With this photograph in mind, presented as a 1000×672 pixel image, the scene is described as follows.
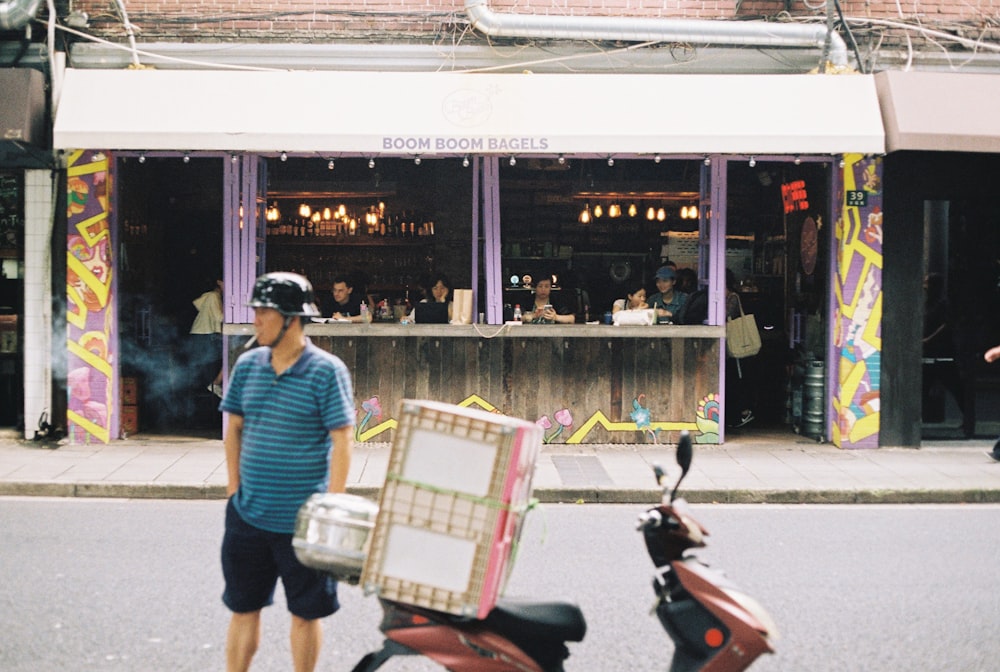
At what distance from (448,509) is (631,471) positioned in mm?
6965

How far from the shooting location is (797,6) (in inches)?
478

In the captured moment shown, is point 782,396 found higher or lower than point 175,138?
lower

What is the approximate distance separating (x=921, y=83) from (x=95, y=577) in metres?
9.61

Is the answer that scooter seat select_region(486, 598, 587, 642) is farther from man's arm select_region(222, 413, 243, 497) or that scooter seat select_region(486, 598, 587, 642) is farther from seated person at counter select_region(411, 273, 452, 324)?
seated person at counter select_region(411, 273, 452, 324)

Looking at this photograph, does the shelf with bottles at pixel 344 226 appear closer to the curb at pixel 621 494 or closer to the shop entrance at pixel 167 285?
the shop entrance at pixel 167 285

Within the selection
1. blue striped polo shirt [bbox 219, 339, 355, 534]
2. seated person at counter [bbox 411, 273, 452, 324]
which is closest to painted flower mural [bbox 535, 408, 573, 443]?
seated person at counter [bbox 411, 273, 452, 324]

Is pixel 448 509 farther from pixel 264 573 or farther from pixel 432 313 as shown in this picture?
pixel 432 313

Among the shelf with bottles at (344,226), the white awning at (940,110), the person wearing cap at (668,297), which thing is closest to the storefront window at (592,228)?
the shelf with bottles at (344,226)

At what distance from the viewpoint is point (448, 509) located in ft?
12.5

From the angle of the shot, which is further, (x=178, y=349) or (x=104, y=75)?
(x=178, y=349)

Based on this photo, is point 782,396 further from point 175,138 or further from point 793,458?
point 175,138

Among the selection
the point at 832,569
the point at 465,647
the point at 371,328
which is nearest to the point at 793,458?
the point at 832,569

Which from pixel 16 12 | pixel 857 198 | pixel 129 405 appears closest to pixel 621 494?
pixel 857 198

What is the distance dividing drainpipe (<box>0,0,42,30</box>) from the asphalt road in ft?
17.4
